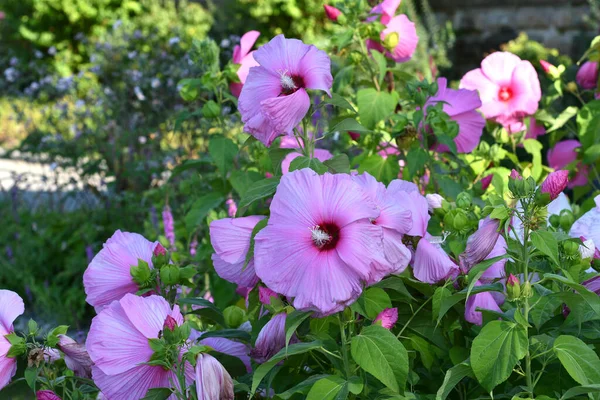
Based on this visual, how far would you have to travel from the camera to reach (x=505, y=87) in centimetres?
177

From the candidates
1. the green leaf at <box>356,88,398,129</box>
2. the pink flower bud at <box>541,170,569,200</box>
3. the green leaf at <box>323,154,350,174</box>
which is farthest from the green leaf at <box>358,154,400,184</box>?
the pink flower bud at <box>541,170,569,200</box>

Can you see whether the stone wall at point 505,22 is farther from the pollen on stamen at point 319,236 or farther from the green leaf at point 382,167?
the pollen on stamen at point 319,236

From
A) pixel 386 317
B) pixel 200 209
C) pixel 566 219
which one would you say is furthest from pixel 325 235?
pixel 200 209

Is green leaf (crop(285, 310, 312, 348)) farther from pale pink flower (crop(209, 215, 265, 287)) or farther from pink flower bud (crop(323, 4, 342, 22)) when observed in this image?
pink flower bud (crop(323, 4, 342, 22))

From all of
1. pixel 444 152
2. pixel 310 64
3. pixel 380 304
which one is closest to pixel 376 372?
pixel 380 304

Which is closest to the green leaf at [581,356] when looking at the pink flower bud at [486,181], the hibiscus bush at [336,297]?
the hibiscus bush at [336,297]

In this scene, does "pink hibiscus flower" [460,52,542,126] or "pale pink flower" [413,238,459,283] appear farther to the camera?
"pink hibiscus flower" [460,52,542,126]

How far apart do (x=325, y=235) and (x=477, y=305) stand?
0.27 meters

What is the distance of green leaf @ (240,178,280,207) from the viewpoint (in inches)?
41.3

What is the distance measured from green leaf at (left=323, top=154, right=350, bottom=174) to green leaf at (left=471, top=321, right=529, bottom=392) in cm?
33

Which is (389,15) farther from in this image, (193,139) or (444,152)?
(193,139)

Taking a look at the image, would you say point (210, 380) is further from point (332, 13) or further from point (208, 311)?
point (332, 13)

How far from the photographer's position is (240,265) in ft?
3.62

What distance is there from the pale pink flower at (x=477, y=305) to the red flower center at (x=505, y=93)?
0.76 m
